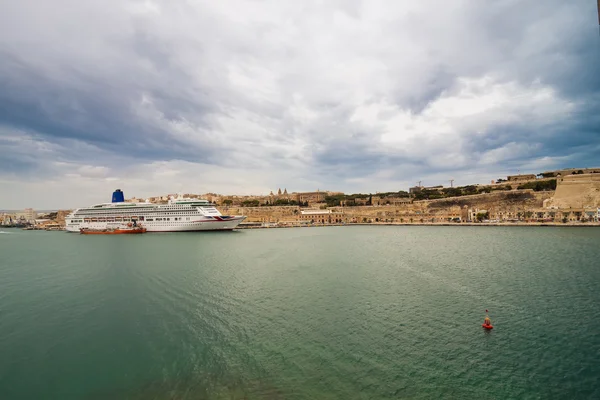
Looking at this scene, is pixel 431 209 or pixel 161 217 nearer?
pixel 161 217

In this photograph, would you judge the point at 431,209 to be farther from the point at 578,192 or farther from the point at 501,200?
the point at 578,192

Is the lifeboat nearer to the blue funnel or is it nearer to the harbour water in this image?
the blue funnel

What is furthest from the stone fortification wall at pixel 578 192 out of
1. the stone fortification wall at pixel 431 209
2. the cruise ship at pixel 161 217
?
the cruise ship at pixel 161 217

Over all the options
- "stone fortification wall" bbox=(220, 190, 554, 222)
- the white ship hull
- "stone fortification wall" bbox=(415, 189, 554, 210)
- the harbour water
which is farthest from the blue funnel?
"stone fortification wall" bbox=(415, 189, 554, 210)

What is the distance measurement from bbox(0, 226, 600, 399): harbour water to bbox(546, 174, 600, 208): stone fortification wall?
1515 inches

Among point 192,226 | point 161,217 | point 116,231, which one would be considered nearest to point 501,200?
point 192,226

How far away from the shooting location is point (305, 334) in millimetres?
8047

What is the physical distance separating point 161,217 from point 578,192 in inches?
2354

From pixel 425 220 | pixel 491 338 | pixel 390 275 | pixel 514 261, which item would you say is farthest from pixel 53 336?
pixel 425 220

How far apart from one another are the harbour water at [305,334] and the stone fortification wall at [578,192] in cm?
3849

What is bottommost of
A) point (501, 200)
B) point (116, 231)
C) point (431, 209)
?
point (116, 231)

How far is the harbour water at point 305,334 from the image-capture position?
19.1 ft

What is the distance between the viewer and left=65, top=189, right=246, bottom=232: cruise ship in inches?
1693

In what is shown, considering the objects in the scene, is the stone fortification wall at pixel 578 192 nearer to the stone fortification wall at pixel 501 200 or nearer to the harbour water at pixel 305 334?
the stone fortification wall at pixel 501 200
